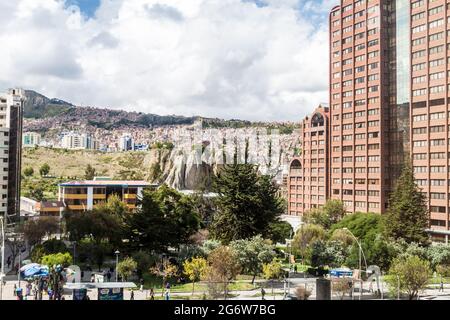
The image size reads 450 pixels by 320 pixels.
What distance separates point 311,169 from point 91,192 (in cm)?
4259

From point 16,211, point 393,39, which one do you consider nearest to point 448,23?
point 393,39

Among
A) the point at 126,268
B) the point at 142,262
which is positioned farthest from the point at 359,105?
the point at 126,268

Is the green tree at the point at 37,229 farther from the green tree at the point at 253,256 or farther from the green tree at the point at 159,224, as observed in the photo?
the green tree at the point at 253,256

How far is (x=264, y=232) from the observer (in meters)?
51.4

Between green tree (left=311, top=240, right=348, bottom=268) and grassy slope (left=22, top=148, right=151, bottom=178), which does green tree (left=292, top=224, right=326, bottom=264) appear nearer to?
green tree (left=311, top=240, right=348, bottom=268)

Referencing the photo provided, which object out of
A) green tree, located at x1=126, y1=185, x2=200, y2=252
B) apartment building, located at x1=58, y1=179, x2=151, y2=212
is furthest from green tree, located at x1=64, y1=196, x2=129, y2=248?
apartment building, located at x1=58, y1=179, x2=151, y2=212

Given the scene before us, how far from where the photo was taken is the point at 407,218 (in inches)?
2151

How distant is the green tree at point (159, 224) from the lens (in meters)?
47.2

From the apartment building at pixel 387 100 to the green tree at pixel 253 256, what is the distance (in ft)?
118

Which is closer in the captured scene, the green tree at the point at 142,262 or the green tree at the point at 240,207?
the green tree at the point at 142,262

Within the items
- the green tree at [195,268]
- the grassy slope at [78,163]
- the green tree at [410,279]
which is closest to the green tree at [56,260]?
the green tree at [195,268]

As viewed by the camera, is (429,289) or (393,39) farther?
(393,39)

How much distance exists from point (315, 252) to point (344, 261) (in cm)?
282
